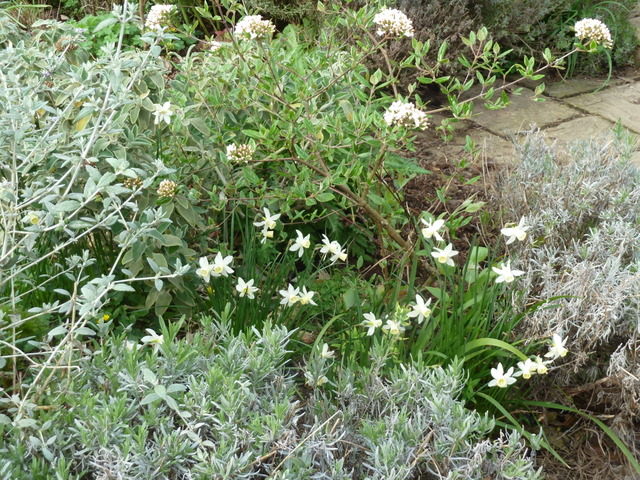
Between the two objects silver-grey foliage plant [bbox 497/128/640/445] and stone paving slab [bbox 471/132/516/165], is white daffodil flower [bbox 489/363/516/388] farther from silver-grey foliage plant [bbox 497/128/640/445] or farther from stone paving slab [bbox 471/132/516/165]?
stone paving slab [bbox 471/132/516/165]

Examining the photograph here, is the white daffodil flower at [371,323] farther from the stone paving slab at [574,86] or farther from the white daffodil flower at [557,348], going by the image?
the stone paving slab at [574,86]

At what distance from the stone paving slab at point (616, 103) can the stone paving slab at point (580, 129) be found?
0.12 meters

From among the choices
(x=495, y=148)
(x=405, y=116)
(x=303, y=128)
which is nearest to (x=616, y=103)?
(x=495, y=148)

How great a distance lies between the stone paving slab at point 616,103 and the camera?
15.0 feet

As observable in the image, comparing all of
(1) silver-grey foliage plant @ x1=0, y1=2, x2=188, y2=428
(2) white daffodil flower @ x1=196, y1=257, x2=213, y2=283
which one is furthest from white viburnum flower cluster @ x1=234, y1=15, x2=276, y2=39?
(2) white daffodil flower @ x1=196, y1=257, x2=213, y2=283

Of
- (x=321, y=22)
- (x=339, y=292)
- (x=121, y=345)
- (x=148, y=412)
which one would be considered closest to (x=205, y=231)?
(x=339, y=292)

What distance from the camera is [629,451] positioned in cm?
220

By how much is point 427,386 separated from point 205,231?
1207 millimetres

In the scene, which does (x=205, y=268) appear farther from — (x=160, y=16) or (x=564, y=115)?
(x=564, y=115)

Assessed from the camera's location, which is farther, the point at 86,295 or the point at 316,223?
the point at 316,223

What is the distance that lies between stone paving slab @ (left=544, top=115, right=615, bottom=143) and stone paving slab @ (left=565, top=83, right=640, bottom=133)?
0.12m

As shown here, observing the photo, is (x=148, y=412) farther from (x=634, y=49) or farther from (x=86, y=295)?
(x=634, y=49)

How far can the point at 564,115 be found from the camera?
461 cm

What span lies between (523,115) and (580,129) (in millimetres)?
→ 383
